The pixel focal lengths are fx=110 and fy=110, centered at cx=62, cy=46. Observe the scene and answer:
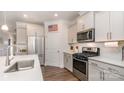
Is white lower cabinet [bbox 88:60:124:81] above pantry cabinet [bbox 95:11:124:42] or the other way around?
the other way around

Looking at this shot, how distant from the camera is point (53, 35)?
572 cm

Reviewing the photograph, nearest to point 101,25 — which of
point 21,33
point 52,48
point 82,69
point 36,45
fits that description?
point 82,69

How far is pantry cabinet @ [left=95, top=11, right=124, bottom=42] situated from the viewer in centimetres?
220

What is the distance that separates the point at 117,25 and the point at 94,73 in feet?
3.93

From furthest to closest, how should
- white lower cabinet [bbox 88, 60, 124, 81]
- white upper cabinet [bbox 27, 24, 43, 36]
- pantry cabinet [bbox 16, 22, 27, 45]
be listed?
white upper cabinet [bbox 27, 24, 43, 36]
pantry cabinet [bbox 16, 22, 27, 45]
white lower cabinet [bbox 88, 60, 124, 81]

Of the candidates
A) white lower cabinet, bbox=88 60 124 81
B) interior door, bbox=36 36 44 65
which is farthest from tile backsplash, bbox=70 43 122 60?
interior door, bbox=36 36 44 65

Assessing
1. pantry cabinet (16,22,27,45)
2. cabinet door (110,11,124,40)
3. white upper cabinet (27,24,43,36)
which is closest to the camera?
cabinet door (110,11,124,40)

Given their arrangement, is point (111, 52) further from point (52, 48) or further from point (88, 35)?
point (52, 48)

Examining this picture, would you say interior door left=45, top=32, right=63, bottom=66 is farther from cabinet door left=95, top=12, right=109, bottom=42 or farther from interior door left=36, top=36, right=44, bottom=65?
cabinet door left=95, top=12, right=109, bottom=42

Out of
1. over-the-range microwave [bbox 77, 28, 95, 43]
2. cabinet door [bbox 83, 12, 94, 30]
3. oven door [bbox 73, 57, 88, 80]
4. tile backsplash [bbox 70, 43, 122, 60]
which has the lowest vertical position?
oven door [bbox 73, 57, 88, 80]

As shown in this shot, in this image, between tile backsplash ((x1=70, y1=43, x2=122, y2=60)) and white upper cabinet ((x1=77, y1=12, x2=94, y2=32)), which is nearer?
tile backsplash ((x1=70, y1=43, x2=122, y2=60))

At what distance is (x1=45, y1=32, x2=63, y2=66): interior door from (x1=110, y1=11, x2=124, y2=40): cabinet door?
334 centimetres
